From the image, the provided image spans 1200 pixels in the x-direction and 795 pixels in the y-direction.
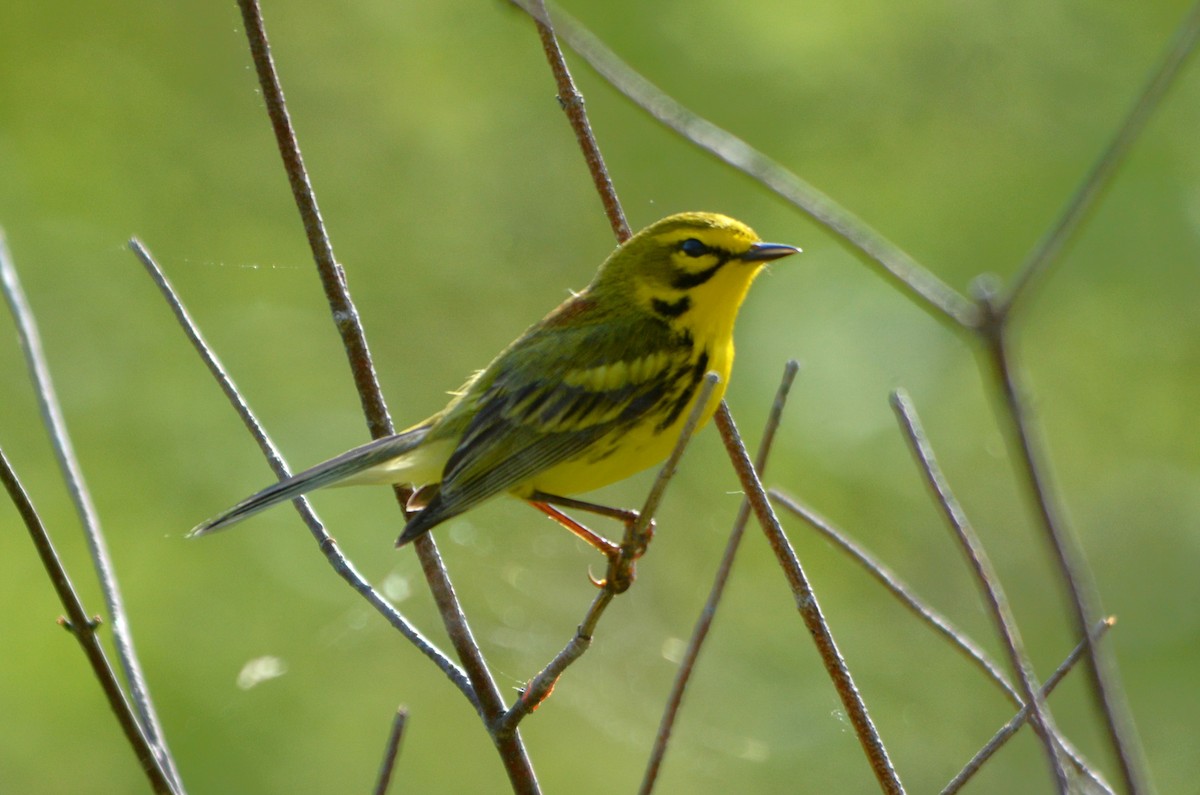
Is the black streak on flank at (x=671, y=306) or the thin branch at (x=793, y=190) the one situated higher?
the thin branch at (x=793, y=190)

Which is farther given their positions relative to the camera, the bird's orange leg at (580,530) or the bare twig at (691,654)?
the bird's orange leg at (580,530)

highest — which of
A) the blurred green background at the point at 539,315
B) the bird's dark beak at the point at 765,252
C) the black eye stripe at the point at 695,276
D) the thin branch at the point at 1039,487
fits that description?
the thin branch at the point at 1039,487

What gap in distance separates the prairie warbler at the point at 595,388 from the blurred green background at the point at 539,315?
2235 mm

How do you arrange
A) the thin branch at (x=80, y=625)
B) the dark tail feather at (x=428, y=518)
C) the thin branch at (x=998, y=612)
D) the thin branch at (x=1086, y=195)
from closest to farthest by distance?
1. the thin branch at (x=1086, y=195)
2. the thin branch at (x=998, y=612)
3. the thin branch at (x=80, y=625)
4. the dark tail feather at (x=428, y=518)

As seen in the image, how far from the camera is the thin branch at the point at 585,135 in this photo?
2.21 metres

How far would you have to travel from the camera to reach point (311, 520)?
226cm

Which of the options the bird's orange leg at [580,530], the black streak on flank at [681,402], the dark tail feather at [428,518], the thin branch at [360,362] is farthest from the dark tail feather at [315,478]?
the black streak on flank at [681,402]

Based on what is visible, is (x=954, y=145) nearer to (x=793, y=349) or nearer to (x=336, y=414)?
(x=793, y=349)

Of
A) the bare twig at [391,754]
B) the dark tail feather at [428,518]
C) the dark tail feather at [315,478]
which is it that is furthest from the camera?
the dark tail feather at [315,478]

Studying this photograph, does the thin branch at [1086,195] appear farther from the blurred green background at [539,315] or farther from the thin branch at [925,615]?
the blurred green background at [539,315]

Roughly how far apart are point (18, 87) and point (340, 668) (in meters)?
3.88

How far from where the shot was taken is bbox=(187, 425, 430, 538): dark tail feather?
279 centimetres

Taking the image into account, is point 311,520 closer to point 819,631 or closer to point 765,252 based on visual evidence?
point 819,631

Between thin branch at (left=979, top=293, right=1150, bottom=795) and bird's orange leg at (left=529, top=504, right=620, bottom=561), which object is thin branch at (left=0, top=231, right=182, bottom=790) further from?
thin branch at (left=979, top=293, right=1150, bottom=795)
